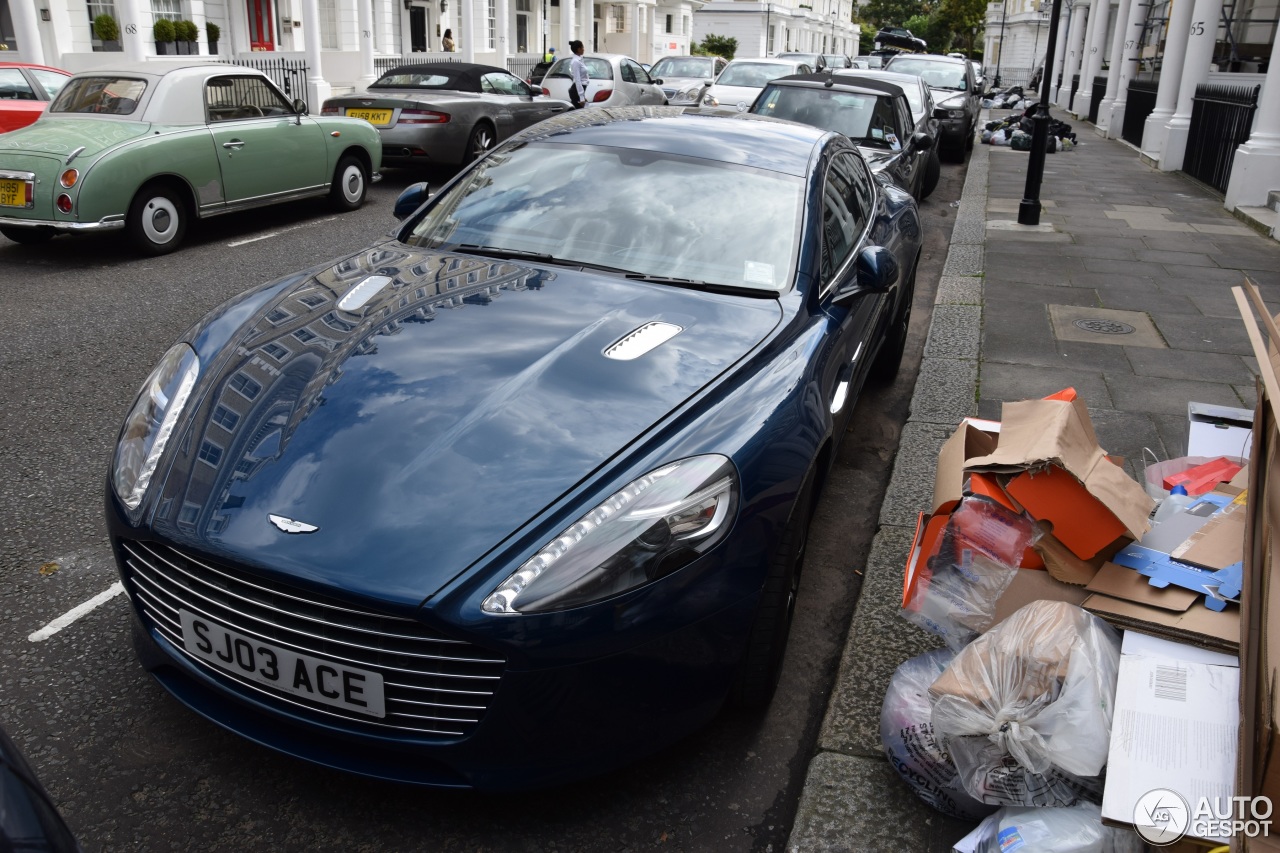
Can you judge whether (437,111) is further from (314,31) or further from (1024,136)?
(314,31)

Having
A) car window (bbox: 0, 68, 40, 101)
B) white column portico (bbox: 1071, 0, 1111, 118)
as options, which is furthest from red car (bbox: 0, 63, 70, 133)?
white column portico (bbox: 1071, 0, 1111, 118)

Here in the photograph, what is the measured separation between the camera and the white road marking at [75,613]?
3082mm

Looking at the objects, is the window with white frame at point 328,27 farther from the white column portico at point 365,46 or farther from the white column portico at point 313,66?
the white column portico at point 313,66

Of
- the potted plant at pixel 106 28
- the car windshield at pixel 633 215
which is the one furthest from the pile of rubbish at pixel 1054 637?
the potted plant at pixel 106 28

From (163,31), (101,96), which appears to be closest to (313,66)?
(163,31)

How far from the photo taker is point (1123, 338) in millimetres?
6594

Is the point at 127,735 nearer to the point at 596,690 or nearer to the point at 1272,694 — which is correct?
the point at 596,690

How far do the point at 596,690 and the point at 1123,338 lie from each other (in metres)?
5.51

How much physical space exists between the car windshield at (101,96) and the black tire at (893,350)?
651 centimetres

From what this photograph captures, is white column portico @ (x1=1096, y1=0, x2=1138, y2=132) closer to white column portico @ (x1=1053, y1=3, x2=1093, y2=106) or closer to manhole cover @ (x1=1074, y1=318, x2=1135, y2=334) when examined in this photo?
white column portico @ (x1=1053, y1=3, x2=1093, y2=106)

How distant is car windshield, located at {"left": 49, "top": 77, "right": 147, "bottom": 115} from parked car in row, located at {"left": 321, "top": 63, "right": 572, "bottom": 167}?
3540 mm

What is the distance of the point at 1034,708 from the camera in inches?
90.3

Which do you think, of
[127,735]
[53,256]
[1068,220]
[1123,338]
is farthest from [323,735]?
[1068,220]

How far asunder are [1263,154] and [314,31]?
1889 cm
